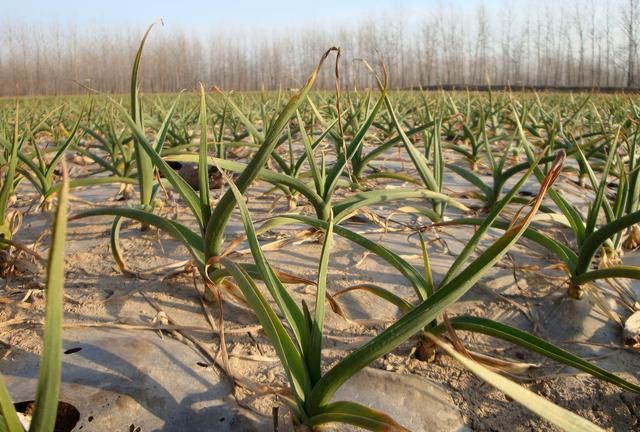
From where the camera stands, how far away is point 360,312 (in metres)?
0.98

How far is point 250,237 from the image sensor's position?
0.67m

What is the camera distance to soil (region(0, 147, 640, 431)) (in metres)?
0.75

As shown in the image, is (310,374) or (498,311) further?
(498,311)

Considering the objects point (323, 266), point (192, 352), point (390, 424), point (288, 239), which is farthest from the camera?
point (288, 239)

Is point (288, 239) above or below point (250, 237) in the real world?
below

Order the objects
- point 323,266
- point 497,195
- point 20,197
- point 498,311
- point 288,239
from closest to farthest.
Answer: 1. point 323,266
2. point 498,311
3. point 288,239
4. point 497,195
5. point 20,197

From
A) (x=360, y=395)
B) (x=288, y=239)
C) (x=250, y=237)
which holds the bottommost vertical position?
(x=360, y=395)

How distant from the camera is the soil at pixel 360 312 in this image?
0.75 m

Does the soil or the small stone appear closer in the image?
the soil

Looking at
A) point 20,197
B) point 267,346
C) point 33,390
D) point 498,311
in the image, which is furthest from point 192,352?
point 20,197

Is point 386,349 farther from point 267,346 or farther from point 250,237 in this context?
point 267,346

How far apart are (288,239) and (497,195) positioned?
2.39 feet

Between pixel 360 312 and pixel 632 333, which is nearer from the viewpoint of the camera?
pixel 632 333

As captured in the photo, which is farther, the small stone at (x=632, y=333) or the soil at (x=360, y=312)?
the small stone at (x=632, y=333)
